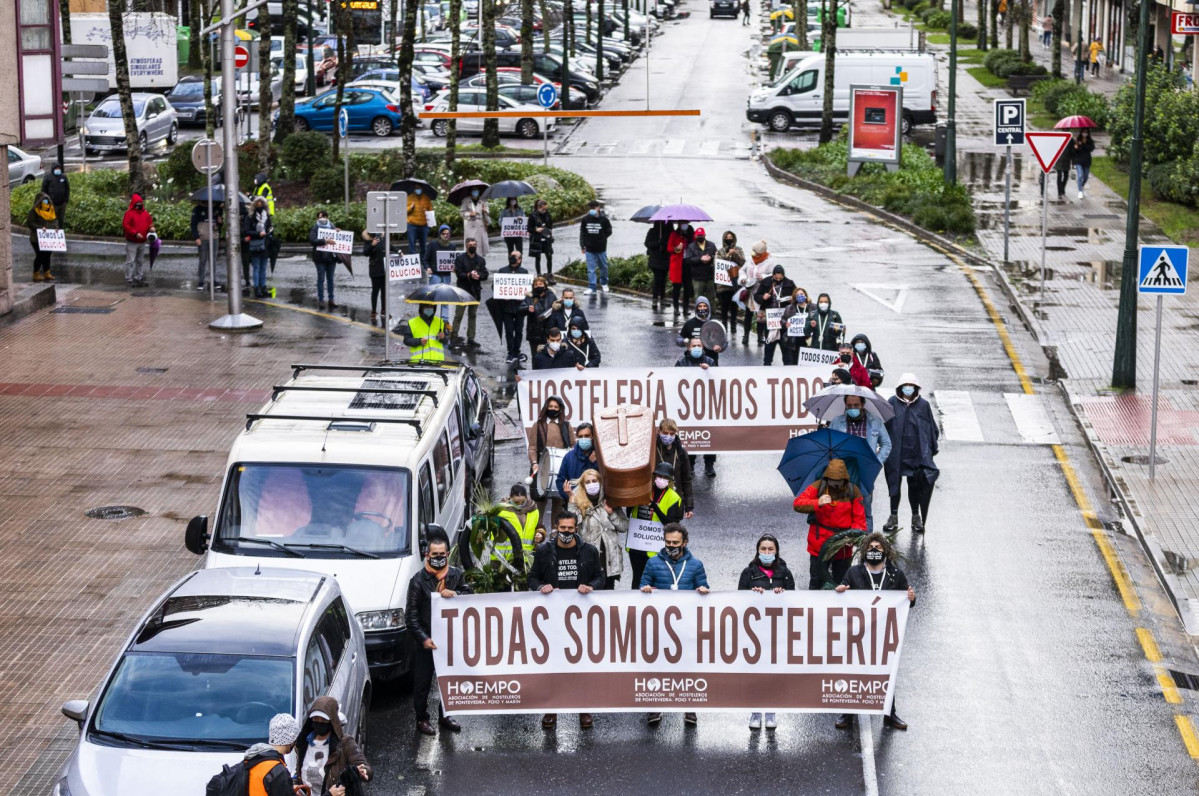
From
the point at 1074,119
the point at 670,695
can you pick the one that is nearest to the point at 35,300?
the point at 670,695

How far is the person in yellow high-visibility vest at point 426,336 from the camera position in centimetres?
2014

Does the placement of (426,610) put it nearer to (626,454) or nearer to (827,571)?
(827,571)

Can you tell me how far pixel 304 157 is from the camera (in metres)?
39.7

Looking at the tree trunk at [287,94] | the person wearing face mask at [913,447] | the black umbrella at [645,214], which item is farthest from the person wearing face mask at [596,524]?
the tree trunk at [287,94]

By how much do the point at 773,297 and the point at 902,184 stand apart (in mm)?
18187

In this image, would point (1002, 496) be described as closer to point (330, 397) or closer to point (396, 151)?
point (330, 397)

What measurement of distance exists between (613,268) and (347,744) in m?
21.8

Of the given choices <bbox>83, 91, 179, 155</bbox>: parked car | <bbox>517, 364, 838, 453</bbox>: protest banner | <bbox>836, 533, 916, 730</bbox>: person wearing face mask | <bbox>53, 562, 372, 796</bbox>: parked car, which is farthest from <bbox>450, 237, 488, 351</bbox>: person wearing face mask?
<bbox>83, 91, 179, 155</bbox>: parked car

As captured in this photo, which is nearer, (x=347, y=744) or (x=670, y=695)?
(x=347, y=744)

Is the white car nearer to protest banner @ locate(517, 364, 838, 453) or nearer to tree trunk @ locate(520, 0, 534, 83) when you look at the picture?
tree trunk @ locate(520, 0, 534, 83)

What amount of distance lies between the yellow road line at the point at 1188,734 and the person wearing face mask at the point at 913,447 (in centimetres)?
472

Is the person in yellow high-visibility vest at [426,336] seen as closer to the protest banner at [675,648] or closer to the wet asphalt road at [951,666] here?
the wet asphalt road at [951,666]

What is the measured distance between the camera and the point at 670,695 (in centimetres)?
1220

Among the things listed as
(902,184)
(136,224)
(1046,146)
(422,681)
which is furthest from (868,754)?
(902,184)
